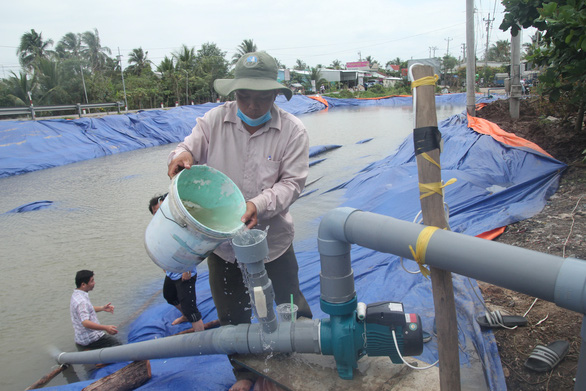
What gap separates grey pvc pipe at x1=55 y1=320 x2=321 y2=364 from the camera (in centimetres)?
192

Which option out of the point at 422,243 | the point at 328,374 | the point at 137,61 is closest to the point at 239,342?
the point at 328,374

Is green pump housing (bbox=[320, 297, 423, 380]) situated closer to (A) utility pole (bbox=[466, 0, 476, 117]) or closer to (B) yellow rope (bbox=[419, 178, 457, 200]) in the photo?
(B) yellow rope (bbox=[419, 178, 457, 200])

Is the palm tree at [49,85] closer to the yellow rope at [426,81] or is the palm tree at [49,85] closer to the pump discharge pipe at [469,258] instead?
the pump discharge pipe at [469,258]

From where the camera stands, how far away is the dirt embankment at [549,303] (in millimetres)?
2096

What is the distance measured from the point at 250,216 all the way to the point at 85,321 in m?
2.29

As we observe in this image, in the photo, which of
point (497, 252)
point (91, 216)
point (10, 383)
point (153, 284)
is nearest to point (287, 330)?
point (497, 252)

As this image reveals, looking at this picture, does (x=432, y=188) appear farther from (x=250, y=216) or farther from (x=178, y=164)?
(x=178, y=164)

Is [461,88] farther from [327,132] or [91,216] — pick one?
[91,216]

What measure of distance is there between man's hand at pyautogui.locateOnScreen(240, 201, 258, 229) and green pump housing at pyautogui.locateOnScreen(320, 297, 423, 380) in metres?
0.50

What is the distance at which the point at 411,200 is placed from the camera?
5.36 m

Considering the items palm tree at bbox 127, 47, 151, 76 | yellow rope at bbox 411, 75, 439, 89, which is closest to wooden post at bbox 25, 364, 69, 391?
yellow rope at bbox 411, 75, 439, 89

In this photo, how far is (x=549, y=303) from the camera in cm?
260

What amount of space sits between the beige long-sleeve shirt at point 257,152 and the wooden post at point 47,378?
75.2 inches

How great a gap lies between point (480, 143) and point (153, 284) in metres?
5.22
